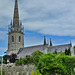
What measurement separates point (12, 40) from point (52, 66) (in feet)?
244

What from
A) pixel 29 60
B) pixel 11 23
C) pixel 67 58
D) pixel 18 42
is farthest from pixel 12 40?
pixel 67 58

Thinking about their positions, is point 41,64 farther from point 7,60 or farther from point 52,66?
point 7,60

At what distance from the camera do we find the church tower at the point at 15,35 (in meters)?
96.8

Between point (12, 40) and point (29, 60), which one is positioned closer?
point (29, 60)

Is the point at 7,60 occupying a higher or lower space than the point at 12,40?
lower

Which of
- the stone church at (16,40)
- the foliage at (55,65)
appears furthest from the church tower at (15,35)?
the foliage at (55,65)

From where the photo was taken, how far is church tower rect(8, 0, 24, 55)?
96.8m

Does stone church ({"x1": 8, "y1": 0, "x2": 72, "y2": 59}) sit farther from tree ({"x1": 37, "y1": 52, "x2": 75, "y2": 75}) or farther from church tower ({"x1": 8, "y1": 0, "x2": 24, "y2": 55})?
tree ({"x1": 37, "y1": 52, "x2": 75, "y2": 75})

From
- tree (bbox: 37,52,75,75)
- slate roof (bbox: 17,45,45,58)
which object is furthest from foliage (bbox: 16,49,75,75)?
slate roof (bbox: 17,45,45,58)

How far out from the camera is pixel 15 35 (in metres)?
97.2

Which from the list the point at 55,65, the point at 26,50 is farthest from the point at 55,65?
the point at 26,50

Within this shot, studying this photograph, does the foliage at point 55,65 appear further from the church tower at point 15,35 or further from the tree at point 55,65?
the church tower at point 15,35

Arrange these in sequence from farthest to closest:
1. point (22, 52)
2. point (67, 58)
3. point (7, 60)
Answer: point (22, 52) < point (7, 60) < point (67, 58)

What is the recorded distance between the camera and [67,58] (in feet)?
91.3
